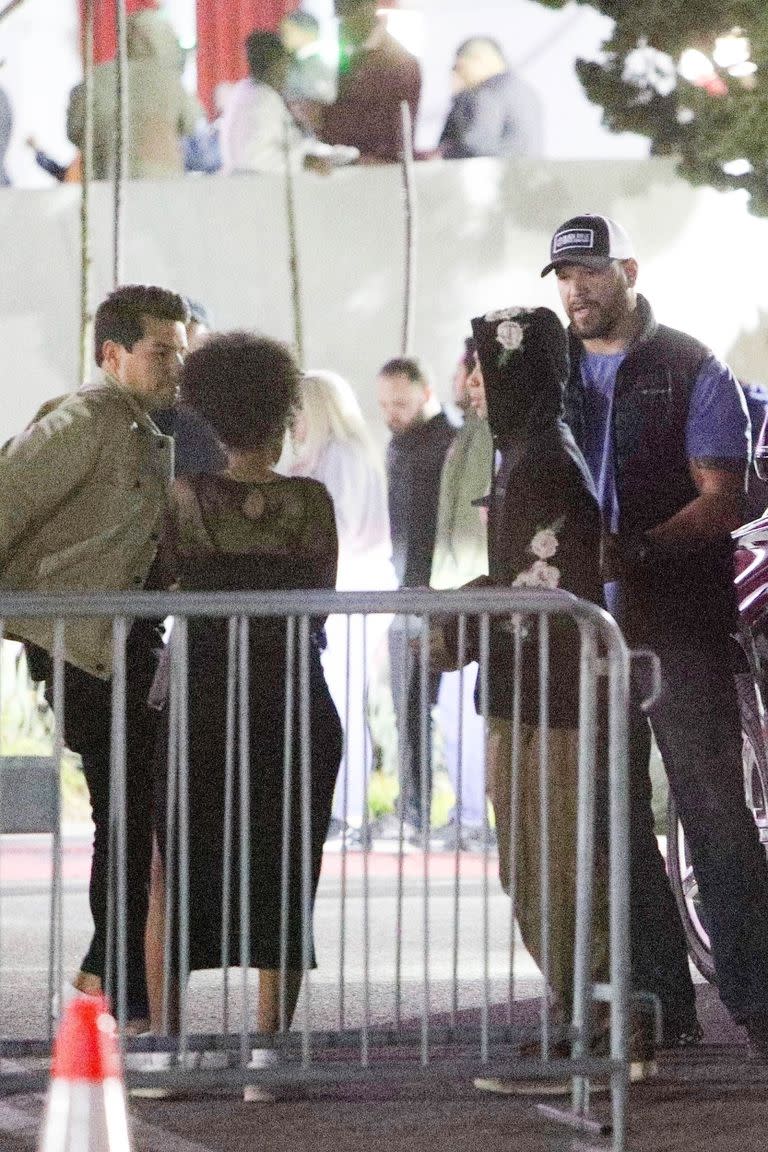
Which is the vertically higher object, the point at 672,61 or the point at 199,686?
the point at 672,61

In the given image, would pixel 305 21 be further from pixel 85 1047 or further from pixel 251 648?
pixel 85 1047

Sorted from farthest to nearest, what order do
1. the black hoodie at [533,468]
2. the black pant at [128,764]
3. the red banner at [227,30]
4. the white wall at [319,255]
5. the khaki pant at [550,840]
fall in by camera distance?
the red banner at [227,30]
the white wall at [319,255]
the black pant at [128,764]
the black hoodie at [533,468]
the khaki pant at [550,840]

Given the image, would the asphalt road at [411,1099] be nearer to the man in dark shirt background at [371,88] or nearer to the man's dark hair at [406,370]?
the man's dark hair at [406,370]

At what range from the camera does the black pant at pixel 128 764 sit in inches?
246

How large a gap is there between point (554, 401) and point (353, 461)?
4.67m

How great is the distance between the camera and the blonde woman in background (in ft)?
34.2

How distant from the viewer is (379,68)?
43.3ft

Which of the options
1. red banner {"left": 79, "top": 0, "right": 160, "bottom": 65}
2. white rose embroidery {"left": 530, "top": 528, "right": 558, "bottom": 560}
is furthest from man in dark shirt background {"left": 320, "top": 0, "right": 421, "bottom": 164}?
white rose embroidery {"left": 530, "top": 528, "right": 558, "bottom": 560}

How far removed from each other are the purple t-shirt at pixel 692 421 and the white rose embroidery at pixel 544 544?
32cm

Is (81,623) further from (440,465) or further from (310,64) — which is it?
(310,64)

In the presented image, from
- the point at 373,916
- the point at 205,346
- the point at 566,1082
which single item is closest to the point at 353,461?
the point at 373,916

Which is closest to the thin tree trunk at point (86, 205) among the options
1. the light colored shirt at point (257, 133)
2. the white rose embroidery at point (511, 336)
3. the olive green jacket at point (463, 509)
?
the light colored shirt at point (257, 133)

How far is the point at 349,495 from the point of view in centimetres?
1110

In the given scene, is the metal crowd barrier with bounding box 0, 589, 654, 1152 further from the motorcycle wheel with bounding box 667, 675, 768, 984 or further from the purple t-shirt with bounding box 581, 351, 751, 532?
the motorcycle wheel with bounding box 667, 675, 768, 984
